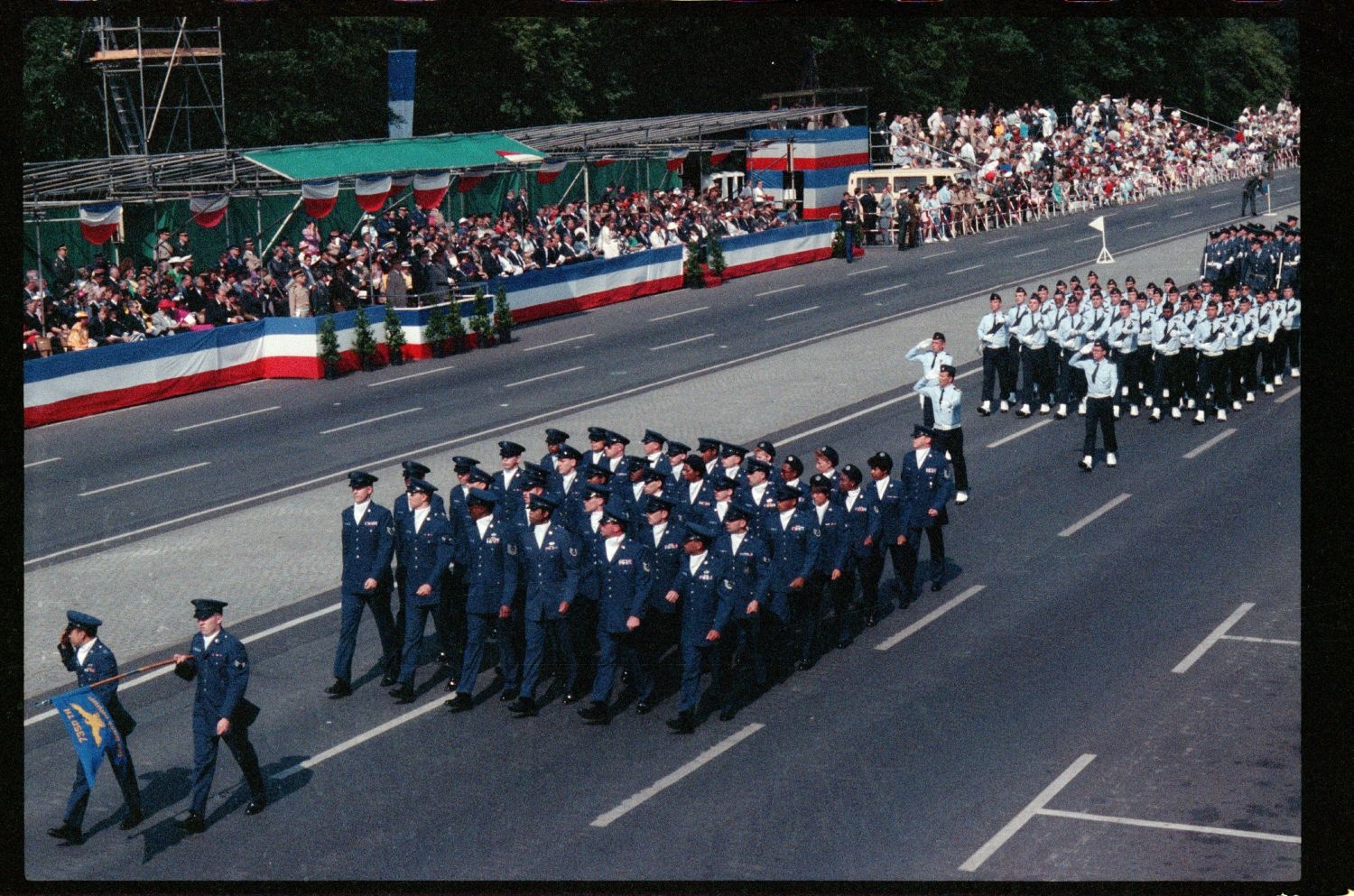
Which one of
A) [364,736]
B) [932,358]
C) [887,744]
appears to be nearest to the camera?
[887,744]

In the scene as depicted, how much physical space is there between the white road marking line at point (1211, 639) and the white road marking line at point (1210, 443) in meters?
7.50

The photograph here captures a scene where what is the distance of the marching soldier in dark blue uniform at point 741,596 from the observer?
15.7 metres

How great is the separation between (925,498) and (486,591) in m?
5.10

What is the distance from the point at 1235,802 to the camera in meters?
13.5

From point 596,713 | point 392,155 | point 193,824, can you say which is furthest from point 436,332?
point 193,824

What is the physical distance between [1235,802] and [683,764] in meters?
4.19

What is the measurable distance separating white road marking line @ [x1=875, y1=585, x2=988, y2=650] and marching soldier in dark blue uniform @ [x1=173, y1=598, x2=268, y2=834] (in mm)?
6321

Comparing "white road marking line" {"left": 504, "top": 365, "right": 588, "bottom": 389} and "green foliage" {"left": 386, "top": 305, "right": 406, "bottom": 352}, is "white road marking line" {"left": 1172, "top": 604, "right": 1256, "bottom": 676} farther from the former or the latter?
"green foliage" {"left": 386, "top": 305, "right": 406, "bottom": 352}

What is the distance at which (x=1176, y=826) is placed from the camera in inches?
515

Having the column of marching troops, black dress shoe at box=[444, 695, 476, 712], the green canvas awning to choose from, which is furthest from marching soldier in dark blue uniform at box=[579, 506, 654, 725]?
the green canvas awning

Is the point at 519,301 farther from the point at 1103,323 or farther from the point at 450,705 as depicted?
the point at 450,705

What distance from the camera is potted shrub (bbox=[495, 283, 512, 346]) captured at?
3544 centimetres

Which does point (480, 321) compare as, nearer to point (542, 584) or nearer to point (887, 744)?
point (542, 584)
